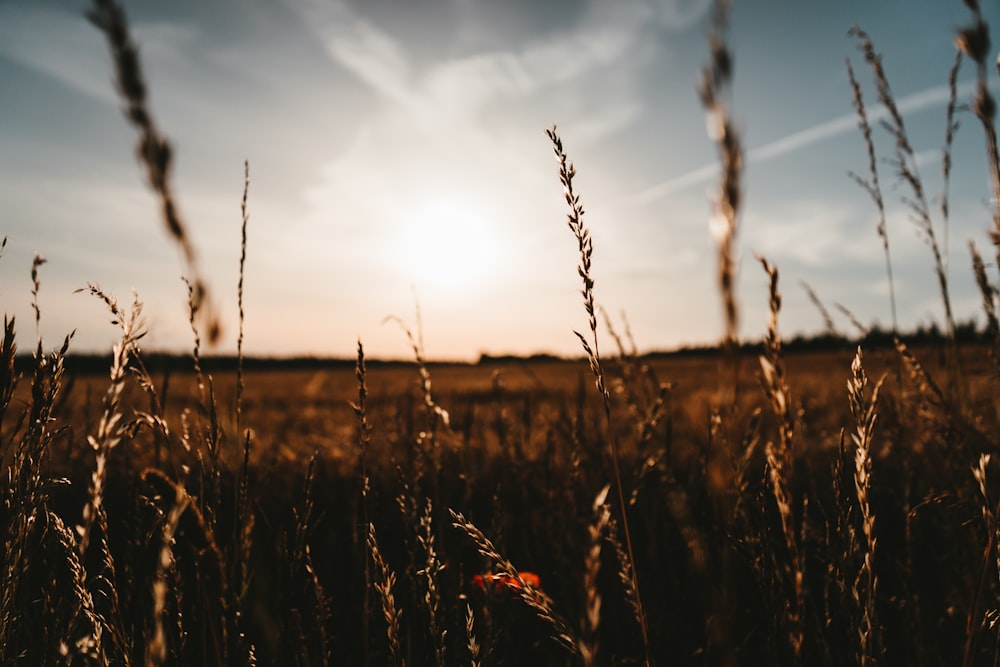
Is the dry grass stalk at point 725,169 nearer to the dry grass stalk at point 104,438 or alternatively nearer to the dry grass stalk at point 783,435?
the dry grass stalk at point 783,435

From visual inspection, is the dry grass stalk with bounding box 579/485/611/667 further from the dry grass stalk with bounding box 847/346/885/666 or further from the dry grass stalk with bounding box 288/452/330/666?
the dry grass stalk with bounding box 288/452/330/666

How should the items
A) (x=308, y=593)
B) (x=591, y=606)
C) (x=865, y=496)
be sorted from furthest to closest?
(x=308, y=593) → (x=865, y=496) → (x=591, y=606)

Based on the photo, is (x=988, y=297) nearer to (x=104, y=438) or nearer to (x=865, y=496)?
(x=865, y=496)

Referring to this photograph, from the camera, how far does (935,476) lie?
8.89 feet

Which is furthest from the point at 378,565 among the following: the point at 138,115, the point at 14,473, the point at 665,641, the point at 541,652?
the point at 665,641

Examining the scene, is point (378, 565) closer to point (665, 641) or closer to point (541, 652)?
point (541, 652)

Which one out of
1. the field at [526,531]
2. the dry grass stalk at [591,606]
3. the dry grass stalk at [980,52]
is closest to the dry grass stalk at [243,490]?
the field at [526,531]

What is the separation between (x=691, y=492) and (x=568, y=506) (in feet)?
3.08

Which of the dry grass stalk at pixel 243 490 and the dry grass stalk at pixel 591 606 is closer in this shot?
the dry grass stalk at pixel 591 606

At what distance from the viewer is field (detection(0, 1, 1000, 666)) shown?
2.89ft

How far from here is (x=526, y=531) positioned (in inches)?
96.9

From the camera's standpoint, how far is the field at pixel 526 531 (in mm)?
882

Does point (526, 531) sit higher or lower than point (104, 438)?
lower

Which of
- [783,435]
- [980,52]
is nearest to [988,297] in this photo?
[980,52]
